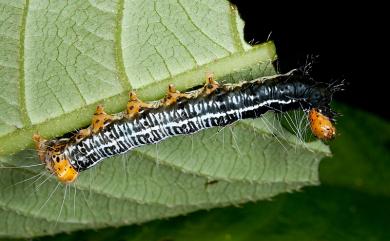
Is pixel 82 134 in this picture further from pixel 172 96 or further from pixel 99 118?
pixel 172 96

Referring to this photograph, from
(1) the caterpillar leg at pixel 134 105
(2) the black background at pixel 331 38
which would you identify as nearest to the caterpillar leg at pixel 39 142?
(1) the caterpillar leg at pixel 134 105

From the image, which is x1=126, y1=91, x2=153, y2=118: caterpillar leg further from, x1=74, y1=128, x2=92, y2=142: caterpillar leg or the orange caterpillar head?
the orange caterpillar head

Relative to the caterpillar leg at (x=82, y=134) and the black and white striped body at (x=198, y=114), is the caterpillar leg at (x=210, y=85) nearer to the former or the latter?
the black and white striped body at (x=198, y=114)

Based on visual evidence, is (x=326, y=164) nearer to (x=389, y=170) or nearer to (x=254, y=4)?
(x=389, y=170)

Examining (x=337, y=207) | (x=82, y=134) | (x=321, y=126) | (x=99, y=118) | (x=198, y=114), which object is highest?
(x=99, y=118)

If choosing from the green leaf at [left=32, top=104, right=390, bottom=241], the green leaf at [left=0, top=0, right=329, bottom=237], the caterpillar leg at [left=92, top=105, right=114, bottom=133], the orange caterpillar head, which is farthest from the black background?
the orange caterpillar head

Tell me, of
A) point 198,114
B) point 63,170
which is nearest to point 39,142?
point 63,170

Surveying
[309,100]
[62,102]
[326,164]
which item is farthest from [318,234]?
[62,102]
